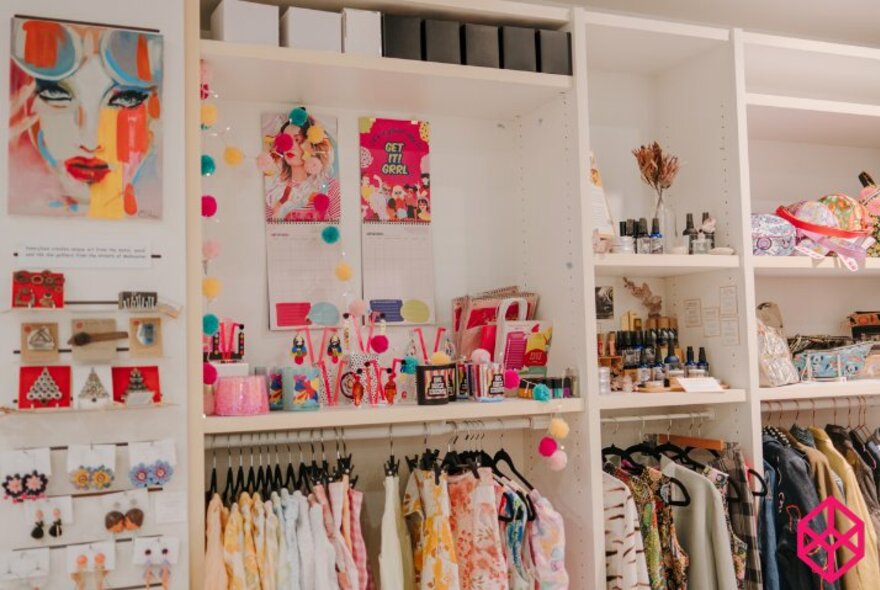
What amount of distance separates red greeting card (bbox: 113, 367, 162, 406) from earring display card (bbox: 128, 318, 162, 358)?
41 millimetres

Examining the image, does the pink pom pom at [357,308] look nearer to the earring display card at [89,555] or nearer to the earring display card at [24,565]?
the earring display card at [89,555]

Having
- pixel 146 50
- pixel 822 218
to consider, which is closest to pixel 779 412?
pixel 822 218

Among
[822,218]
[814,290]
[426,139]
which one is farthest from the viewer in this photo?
[814,290]

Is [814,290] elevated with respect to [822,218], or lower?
lower

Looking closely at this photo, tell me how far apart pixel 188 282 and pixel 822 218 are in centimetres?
220

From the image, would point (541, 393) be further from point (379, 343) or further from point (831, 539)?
point (831, 539)

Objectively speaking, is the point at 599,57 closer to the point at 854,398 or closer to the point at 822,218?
the point at 822,218

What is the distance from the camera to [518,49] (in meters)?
2.50

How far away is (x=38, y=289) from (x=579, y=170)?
152 centimetres

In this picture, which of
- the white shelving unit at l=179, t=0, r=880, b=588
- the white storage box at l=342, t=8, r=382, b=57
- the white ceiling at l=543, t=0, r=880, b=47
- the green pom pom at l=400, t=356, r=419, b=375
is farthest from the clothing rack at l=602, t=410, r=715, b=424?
the white ceiling at l=543, t=0, r=880, b=47

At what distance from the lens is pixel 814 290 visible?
347cm

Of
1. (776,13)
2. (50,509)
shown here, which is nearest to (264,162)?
(50,509)

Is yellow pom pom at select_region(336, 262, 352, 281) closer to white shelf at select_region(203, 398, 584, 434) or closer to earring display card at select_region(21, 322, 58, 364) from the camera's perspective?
white shelf at select_region(203, 398, 584, 434)

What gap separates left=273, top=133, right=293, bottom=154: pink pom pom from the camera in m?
2.56
